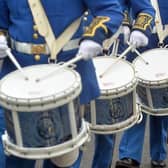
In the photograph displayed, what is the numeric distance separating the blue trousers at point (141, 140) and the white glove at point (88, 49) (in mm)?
1322

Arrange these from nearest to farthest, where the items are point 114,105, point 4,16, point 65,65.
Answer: point 65,65, point 4,16, point 114,105

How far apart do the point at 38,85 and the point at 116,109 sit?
73 centimetres

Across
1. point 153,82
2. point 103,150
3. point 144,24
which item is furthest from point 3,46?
point 103,150

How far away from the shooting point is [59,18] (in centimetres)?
331

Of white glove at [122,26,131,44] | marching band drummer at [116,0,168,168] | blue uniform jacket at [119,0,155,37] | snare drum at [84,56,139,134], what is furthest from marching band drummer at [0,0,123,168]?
marching band drummer at [116,0,168,168]

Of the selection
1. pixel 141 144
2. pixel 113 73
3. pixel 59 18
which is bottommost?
pixel 141 144

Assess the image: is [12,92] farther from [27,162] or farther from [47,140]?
[27,162]

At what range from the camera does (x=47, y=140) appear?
3.01m

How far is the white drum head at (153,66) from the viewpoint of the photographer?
3971 millimetres

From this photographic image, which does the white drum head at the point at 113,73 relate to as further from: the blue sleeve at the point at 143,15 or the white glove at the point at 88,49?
the white glove at the point at 88,49

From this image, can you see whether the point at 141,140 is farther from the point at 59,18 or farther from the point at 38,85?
the point at 38,85

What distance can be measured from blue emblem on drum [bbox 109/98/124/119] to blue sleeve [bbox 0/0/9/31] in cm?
70

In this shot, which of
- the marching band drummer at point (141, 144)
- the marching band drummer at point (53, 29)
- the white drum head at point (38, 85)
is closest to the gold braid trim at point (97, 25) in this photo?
the marching band drummer at point (53, 29)

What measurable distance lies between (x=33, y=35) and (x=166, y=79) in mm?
978
